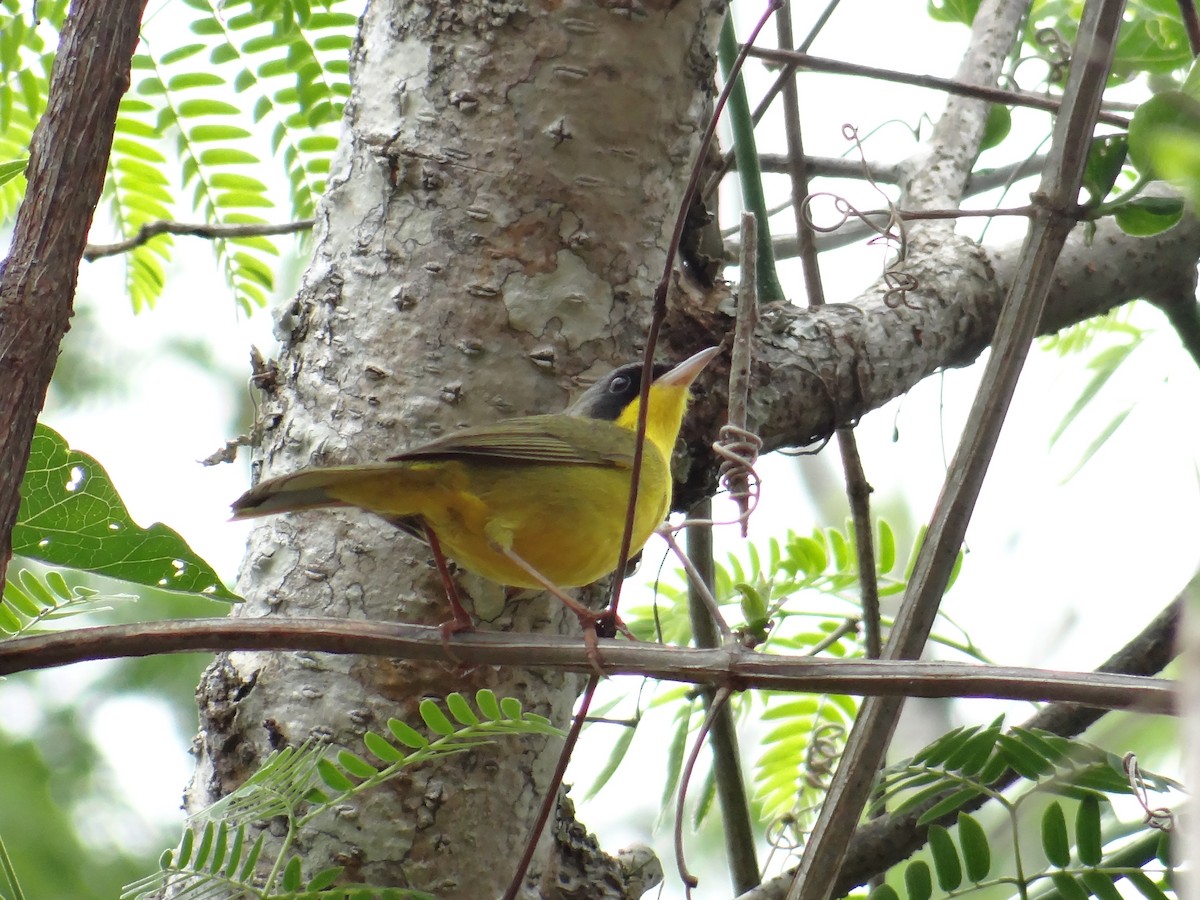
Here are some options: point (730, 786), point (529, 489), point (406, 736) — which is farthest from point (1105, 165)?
point (730, 786)

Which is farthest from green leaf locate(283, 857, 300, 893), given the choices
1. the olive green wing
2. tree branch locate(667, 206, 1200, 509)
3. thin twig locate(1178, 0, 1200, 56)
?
thin twig locate(1178, 0, 1200, 56)

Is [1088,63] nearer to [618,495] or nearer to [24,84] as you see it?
[618,495]

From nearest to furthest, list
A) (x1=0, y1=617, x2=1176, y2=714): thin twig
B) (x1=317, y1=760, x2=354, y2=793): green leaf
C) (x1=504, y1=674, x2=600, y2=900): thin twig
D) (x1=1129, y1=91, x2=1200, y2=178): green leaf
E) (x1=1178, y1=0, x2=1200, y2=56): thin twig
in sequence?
(x1=1129, y1=91, x2=1200, y2=178): green leaf
(x1=0, y1=617, x2=1176, y2=714): thin twig
(x1=504, y1=674, x2=600, y2=900): thin twig
(x1=317, y1=760, x2=354, y2=793): green leaf
(x1=1178, y1=0, x2=1200, y2=56): thin twig

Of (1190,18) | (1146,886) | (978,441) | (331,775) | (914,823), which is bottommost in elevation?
(1146,886)

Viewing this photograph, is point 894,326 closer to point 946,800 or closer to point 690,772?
point 946,800

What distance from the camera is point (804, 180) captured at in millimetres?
3422

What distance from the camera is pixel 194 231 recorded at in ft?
10.7

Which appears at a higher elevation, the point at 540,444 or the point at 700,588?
the point at 540,444

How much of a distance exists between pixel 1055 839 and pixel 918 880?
0.23m

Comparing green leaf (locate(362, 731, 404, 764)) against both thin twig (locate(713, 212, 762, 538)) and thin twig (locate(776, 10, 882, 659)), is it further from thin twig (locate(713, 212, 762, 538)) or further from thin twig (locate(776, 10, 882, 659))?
thin twig (locate(776, 10, 882, 659))

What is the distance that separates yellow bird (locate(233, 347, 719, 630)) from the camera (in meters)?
2.23

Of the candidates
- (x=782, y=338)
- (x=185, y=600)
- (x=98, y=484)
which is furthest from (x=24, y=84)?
(x=185, y=600)

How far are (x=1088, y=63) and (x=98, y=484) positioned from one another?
170 centimetres

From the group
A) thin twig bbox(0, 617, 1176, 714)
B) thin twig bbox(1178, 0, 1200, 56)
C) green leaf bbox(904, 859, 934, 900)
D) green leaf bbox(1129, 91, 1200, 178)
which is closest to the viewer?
green leaf bbox(1129, 91, 1200, 178)
